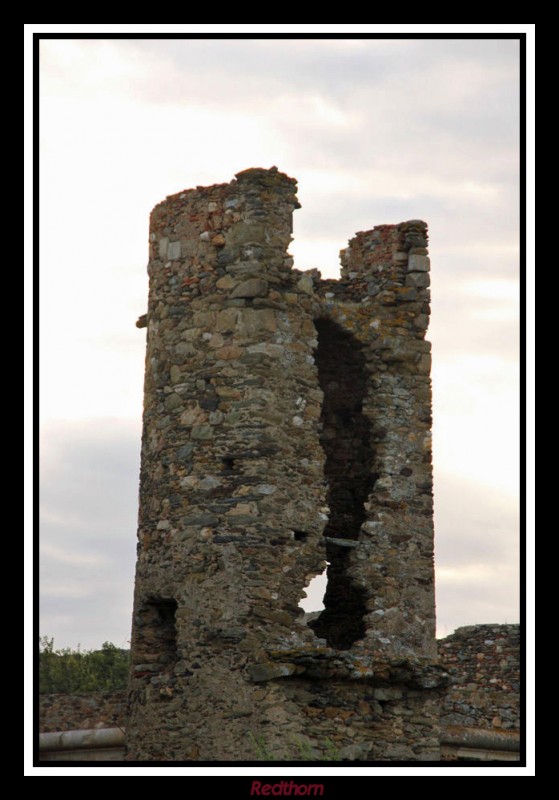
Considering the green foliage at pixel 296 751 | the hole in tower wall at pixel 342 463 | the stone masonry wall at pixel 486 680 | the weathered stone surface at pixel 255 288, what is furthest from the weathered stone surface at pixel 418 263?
the green foliage at pixel 296 751

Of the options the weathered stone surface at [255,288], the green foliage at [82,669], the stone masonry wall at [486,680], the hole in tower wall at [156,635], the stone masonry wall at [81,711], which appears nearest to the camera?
the weathered stone surface at [255,288]

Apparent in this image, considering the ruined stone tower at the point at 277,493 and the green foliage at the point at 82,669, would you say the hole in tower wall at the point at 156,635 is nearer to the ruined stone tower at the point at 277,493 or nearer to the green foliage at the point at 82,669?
the ruined stone tower at the point at 277,493

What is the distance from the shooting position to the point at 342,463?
17406mm

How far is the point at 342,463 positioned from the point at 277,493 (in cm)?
181

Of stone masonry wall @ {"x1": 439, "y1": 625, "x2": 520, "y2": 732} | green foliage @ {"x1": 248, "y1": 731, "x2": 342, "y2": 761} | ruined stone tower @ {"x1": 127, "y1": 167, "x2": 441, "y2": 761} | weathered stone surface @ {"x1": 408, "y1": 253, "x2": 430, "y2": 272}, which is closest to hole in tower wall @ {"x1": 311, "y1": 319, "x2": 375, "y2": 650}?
ruined stone tower @ {"x1": 127, "y1": 167, "x2": 441, "y2": 761}

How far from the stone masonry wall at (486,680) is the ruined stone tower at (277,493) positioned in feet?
9.41

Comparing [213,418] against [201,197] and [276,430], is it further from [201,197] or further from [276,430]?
[201,197]

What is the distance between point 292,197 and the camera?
1652 cm

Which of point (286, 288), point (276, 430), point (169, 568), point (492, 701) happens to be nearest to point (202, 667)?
point (169, 568)

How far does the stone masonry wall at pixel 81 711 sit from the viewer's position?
680 inches

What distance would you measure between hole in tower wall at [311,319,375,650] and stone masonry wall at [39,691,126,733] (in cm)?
221

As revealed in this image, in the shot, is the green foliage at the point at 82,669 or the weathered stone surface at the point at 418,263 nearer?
the weathered stone surface at the point at 418,263

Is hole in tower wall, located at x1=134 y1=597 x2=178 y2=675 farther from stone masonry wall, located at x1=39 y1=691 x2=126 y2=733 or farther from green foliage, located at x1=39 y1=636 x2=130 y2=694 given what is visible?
green foliage, located at x1=39 y1=636 x2=130 y2=694
